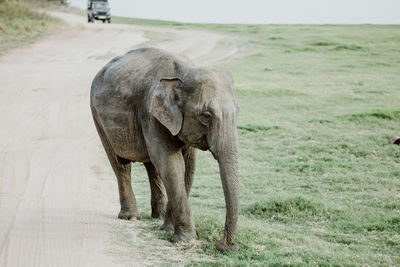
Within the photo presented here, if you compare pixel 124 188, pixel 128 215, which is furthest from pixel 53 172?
pixel 128 215

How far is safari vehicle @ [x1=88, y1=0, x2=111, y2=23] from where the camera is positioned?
141 feet

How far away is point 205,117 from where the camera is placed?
630 cm

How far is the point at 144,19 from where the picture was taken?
168ft

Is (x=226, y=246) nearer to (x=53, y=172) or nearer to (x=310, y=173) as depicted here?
(x=310, y=173)

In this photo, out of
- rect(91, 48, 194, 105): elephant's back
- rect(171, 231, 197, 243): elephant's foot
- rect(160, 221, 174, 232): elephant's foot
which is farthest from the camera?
rect(160, 221, 174, 232): elephant's foot

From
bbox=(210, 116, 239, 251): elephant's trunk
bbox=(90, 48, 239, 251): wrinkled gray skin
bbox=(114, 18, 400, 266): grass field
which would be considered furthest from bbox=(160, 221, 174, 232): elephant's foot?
bbox=(210, 116, 239, 251): elephant's trunk

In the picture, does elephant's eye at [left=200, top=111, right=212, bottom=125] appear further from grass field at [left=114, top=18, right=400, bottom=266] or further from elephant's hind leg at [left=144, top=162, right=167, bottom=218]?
elephant's hind leg at [left=144, top=162, right=167, bottom=218]

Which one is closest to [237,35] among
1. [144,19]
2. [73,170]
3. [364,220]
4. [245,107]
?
[144,19]

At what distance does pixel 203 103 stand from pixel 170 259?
1605 mm

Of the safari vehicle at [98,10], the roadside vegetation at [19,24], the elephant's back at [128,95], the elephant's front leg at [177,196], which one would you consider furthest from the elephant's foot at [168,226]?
the safari vehicle at [98,10]

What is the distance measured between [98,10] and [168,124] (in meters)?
38.3

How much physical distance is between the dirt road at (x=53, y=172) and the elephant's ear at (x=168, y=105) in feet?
4.42

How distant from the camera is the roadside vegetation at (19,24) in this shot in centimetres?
2675

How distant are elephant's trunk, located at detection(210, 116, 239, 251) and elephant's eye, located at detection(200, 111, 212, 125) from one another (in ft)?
0.50
